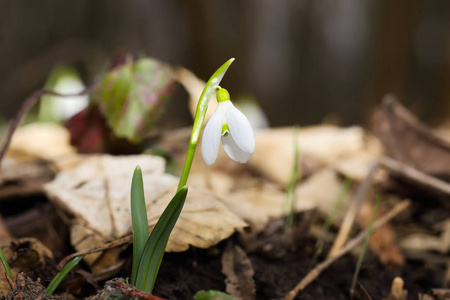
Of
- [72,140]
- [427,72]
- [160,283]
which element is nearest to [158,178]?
[160,283]

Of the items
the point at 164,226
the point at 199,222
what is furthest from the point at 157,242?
the point at 199,222

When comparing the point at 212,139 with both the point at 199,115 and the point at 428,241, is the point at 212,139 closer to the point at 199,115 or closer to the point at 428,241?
the point at 199,115

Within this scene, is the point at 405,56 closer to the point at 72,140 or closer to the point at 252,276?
the point at 72,140

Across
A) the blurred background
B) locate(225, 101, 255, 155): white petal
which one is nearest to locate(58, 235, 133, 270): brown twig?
locate(225, 101, 255, 155): white petal

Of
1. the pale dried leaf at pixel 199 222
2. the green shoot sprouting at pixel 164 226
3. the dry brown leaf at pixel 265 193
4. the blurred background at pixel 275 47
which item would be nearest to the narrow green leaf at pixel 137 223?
the green shoot sprouting at pixel 164 226

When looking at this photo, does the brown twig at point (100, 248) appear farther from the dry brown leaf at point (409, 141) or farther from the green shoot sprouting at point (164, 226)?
the dry brown leaf at point (409, 141)

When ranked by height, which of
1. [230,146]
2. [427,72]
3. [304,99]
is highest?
[230,146]

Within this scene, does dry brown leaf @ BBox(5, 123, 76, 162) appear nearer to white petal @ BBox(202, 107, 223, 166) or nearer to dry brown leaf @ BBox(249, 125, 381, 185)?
dry brown leaf @ BBox(249, 125, 381, 185)
